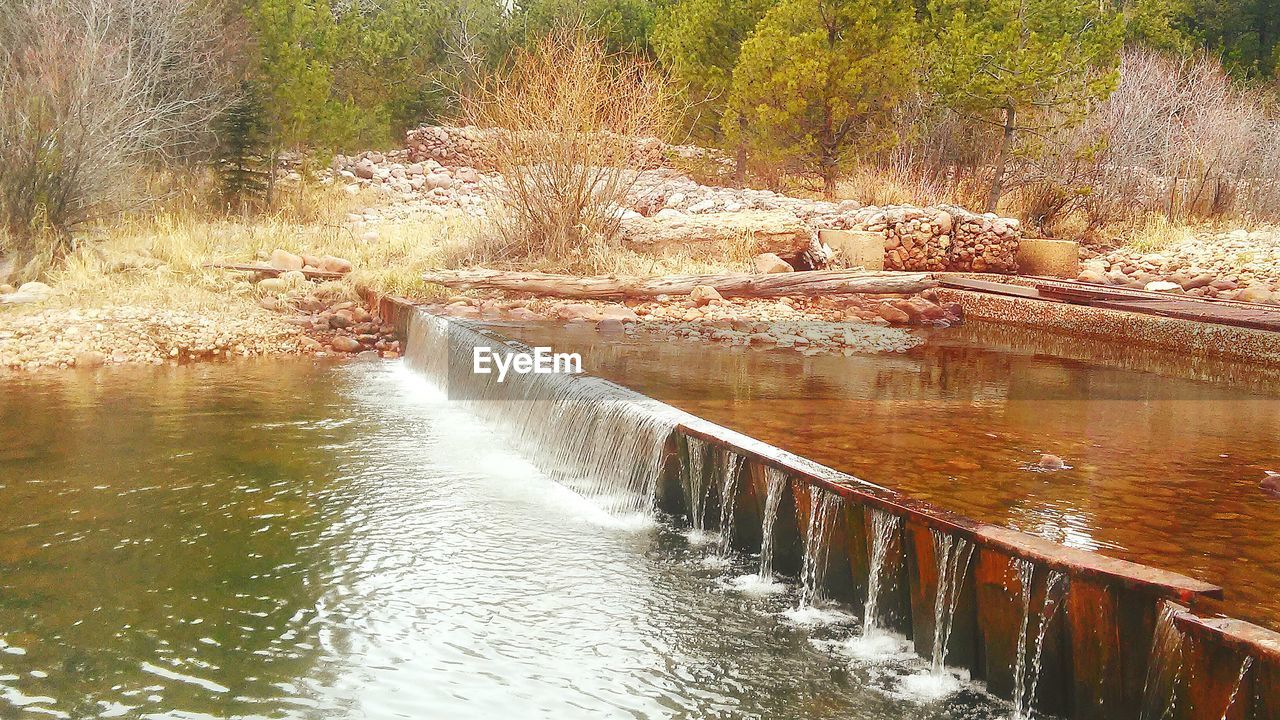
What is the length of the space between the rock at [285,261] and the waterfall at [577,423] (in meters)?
4.25

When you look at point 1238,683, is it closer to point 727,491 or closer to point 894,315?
point 727,491

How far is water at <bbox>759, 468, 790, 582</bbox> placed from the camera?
4.68 metres

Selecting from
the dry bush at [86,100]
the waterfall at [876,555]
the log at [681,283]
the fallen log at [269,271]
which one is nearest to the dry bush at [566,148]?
the log at [681,283]

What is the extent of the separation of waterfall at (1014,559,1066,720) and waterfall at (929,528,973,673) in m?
0.24

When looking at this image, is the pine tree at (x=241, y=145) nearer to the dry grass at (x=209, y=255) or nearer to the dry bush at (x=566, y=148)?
the dry grass at (x=209, y=255)

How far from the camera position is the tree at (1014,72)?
14750 mm

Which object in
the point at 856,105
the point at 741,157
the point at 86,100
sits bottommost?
the point at 86,100

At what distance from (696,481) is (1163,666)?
261 cm

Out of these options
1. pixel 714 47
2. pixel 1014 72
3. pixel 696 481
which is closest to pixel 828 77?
pixel 1014 72

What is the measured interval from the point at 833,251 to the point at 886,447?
24.1 feet

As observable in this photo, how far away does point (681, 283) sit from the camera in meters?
11.3

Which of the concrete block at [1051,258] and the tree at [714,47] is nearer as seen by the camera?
the concrete block at [1051,258]

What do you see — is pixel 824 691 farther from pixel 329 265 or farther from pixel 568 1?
pixel 568 1

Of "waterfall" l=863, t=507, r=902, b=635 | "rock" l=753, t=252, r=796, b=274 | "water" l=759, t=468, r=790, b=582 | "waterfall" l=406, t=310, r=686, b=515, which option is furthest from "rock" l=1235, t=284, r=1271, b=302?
"waterfall" l=863, t=507, r=902, b=635
